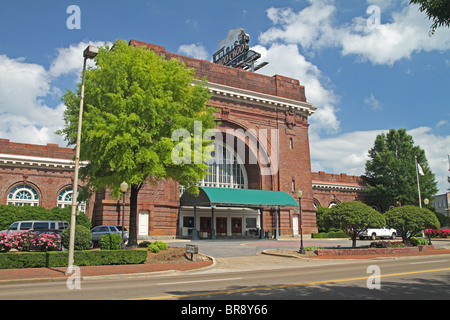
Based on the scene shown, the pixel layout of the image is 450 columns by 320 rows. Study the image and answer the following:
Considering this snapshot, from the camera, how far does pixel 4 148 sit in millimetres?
33375

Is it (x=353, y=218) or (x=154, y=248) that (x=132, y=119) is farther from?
(x=353, y=218)

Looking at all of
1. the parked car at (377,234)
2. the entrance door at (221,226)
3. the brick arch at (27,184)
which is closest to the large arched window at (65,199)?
the brick arch at (27,184)

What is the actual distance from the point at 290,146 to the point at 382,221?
63.4 feet

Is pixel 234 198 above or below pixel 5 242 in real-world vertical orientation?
above

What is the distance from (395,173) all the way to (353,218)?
35248mm

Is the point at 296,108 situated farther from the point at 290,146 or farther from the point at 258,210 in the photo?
the point at 258,210

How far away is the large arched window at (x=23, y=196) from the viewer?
33.0m

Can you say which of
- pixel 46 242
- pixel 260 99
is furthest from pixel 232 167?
pixel 46 242

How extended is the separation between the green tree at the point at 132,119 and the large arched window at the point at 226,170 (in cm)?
1949

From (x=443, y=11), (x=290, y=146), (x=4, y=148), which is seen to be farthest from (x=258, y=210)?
(x=443, y=11)

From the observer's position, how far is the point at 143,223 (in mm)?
32281

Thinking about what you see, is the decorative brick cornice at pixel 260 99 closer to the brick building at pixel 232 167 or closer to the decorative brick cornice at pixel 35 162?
the brick building at pixel 232 167

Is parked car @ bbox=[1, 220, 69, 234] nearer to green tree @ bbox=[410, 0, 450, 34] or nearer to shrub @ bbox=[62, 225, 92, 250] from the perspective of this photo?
shrub @ bbox=[62, 225, 92, 250]
